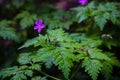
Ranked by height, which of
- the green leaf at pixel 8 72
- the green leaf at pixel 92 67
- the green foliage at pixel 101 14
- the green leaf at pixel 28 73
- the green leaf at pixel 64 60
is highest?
the green foliage at pixel 101 14

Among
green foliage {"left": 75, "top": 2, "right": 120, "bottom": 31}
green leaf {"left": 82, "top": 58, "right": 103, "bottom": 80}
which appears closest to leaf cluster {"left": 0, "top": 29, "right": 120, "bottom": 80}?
green leaf {"left": 82, "top": 58, "right": 103, "bottom": 80}

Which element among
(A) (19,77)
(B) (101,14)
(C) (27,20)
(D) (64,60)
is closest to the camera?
(D) (64,60)

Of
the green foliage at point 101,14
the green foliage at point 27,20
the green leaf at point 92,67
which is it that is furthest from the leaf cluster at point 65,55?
the green foliage at point 27,20

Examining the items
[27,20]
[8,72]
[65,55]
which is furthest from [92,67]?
[27,20]

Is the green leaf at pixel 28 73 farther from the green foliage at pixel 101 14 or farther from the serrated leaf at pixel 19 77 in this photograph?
the green foliage at pixel 101 14

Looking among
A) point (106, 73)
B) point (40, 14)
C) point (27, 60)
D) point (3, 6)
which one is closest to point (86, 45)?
point (106, 73)

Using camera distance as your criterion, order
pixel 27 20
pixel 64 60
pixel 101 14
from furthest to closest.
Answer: pixel 27 20, pixel 101 14, pixel 64 60

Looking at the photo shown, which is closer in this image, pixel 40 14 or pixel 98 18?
pixel 98 18

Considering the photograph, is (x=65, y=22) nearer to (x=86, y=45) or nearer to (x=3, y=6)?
(x=86, y=45)

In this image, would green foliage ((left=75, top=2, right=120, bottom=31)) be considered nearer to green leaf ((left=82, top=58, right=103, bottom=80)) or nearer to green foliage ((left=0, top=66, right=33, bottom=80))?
green leaf ((left=82, top=58, right=103, bottom=80))

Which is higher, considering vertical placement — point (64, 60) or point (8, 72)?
point (64, 60)

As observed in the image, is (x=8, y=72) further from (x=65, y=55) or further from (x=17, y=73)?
(x=65, y=55)
